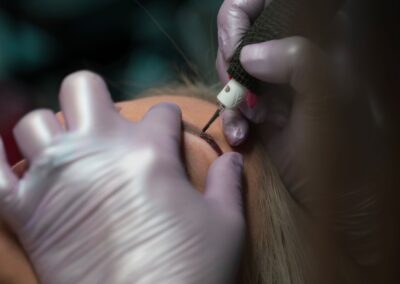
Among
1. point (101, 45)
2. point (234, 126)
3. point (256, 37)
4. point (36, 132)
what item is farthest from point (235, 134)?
point (101, 45)

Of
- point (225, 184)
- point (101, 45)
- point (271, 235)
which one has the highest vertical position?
point (101, 45)

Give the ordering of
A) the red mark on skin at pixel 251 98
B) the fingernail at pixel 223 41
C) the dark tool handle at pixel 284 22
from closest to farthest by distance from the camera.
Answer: the dark tool handle at pixel 284 22 → the red mark on skin at pixel 251 98 → the fingernail at pixel 223 41

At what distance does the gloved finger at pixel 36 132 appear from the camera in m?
0.64

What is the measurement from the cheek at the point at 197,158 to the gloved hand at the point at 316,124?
0.04 meters

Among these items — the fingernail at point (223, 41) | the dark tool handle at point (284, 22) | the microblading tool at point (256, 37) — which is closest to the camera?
the dark tool handle at point (284, 22)

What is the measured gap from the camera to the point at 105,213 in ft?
2.07

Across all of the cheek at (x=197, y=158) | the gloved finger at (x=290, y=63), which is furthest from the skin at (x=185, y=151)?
the gloved finger at (x=290, y=63)

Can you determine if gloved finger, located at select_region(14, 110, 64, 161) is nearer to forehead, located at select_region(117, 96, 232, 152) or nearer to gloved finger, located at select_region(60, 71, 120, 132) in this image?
gloved finger, located at select_region(60, 71, 120, 132)

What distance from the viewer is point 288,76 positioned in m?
0.61

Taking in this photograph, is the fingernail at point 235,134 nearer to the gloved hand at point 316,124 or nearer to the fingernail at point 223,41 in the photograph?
the gloved hand at point 316,124

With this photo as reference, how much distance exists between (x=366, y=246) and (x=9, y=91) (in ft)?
2.06

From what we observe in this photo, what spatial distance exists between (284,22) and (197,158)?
227 millimetres

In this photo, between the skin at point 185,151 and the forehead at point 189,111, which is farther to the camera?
the forehead at point 189,111

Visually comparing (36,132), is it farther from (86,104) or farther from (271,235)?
(271,235)
